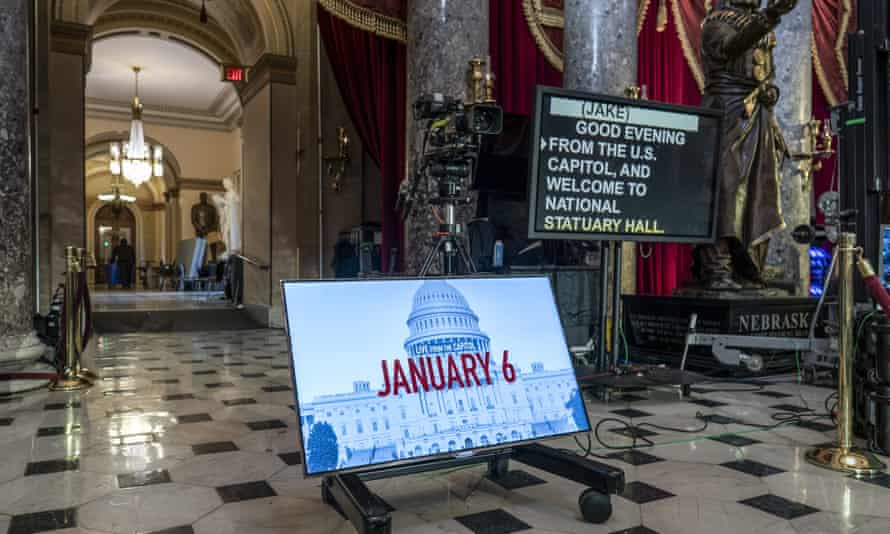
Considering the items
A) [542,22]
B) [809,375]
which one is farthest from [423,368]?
[542,22]

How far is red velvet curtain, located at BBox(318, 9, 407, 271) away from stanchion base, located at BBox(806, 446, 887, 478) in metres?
5.37

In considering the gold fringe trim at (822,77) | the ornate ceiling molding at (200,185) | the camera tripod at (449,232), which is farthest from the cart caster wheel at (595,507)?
the ornate ceiling molding at (200,185)

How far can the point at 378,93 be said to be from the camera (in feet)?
24.6

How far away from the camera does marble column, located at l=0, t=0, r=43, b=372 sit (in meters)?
4.01

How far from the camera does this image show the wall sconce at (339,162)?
862cm

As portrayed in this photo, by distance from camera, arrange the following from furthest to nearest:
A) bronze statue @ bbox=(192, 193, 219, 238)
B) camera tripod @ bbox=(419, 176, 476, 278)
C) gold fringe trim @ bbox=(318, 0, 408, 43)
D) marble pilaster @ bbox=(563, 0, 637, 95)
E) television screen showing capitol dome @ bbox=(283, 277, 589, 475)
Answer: bronze statue @ bbox=(192, 193, 219, 238), gold fringe trim @ bbox=(318, 0, 408, 43), marble pilaster @ bbox=(563, 0, 637, 95), camera tripod @ bbox=(419, 176, 476, 278), television screen showing capitol dome @ bbox=(283, 277, 589, 475)

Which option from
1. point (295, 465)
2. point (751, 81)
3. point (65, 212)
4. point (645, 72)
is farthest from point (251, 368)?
point (645, 72)

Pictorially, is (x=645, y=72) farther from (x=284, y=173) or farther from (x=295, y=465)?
(x=295, y=465)

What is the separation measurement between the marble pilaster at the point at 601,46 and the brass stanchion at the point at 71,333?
3892 millimetres

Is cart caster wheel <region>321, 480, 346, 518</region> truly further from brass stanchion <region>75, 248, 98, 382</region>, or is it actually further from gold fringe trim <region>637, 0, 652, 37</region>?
gold fringe trim <region>637, 0, 652, 37</region>

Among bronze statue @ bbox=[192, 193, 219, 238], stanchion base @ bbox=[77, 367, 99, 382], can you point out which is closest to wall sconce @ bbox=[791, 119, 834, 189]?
stanchion base @ bbox=[77, 367, 99, 382]

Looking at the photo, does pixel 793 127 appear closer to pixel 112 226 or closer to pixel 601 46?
pixel 601 46

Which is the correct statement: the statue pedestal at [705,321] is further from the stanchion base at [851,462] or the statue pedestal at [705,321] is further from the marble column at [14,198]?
the marble column at [14,198]

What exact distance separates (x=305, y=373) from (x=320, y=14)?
688 centimetres
